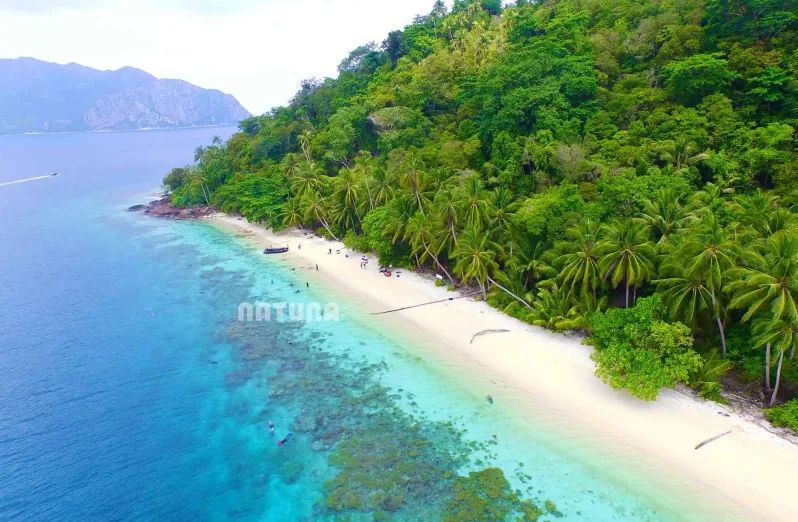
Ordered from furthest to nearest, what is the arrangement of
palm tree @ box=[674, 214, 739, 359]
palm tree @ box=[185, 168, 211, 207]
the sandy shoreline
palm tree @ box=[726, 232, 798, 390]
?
palm tree @ box=[185, 168, 211, 207]
palm tree @ box=[674, 214, 739, 359]
palm tree @ box=[726, 232, 798, 390]
the sandy shoreline

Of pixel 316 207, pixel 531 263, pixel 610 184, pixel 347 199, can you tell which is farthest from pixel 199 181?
pixel 610 184

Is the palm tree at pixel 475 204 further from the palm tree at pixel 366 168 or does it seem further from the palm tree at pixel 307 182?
the palm tree at pixel 307 182

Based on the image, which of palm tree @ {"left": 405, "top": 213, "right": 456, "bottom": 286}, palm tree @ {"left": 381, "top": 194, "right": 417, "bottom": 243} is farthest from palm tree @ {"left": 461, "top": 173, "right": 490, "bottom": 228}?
palm tree @ {"left": 381, "top": 194, "right": 417, "bottom": 243}

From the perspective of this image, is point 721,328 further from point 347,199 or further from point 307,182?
point 307,182

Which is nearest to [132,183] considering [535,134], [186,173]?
[186,173]

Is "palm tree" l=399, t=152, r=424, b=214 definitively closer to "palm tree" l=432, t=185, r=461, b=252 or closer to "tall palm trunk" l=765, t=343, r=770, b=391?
"palm tree" l=432, t=185, r=461, b=252

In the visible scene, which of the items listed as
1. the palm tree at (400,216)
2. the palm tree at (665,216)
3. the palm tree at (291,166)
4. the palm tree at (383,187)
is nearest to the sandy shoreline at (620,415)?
the palm tree at (400,216)
